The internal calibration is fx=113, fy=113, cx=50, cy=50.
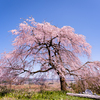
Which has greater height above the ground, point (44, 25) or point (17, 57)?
point (44, 25)

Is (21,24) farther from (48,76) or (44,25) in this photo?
(48,76)

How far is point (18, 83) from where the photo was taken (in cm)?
1095

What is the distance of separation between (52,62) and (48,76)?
139 cm

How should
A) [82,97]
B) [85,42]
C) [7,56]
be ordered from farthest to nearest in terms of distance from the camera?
1. [85,42]
2. [7,56]
3. [82,97]

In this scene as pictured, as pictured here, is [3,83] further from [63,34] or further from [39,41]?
[63,34]

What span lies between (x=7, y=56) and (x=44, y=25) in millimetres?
4602

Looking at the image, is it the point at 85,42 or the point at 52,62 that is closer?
the point at 52,62

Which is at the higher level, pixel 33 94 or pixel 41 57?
pixel 41 57

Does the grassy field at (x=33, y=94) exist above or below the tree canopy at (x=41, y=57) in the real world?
below

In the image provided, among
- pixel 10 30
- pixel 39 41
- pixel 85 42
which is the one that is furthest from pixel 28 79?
pixel 85 42

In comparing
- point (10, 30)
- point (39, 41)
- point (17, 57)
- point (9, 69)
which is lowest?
point (9, 69)

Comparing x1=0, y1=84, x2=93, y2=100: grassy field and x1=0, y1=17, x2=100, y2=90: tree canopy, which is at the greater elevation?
x1=0, y1=17, x2=100, y2=90: tree canopy

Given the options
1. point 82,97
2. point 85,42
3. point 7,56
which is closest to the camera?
point 82,97

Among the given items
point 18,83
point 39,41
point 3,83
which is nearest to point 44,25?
point 39,41
